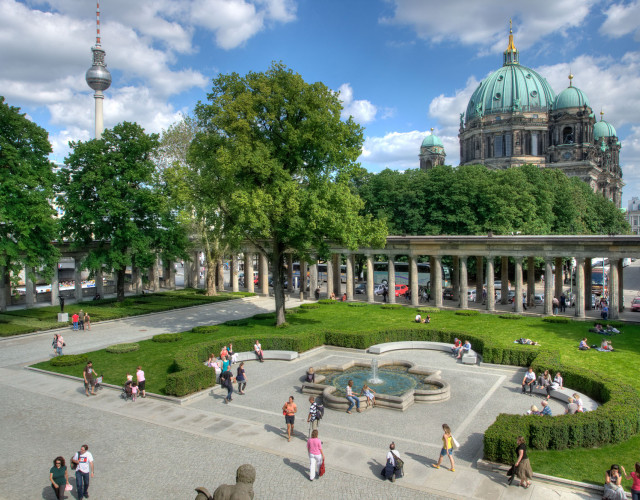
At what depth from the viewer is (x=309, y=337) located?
35.3m

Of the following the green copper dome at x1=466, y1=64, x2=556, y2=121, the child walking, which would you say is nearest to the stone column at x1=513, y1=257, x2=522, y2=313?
the child walking

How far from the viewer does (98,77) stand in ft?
313

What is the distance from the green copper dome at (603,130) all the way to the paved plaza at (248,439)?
509ft

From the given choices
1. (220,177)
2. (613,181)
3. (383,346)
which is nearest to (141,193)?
(220,177)

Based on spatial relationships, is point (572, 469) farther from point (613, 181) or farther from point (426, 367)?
point (613, 181)

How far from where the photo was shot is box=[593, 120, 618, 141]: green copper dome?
15802 centimetres

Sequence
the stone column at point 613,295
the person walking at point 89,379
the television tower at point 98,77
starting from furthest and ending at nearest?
the television tower at point 98,77 < the stone column at point 613,295 < the person walking at point 89,379

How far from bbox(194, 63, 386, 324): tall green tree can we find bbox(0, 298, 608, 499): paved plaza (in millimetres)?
11699

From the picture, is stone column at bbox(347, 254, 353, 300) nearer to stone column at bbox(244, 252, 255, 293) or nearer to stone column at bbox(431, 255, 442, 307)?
stone column at bbox(431, 255, 442, 307)

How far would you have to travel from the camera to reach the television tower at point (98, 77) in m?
95.0

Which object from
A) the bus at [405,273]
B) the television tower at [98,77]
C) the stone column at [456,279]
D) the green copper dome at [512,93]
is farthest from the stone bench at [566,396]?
the green copper dome at [512,93]

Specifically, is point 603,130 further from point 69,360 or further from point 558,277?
point 69,360

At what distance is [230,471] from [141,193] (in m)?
39.6

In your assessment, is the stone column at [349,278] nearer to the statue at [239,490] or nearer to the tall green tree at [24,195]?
the tall green tree at [24,195]
